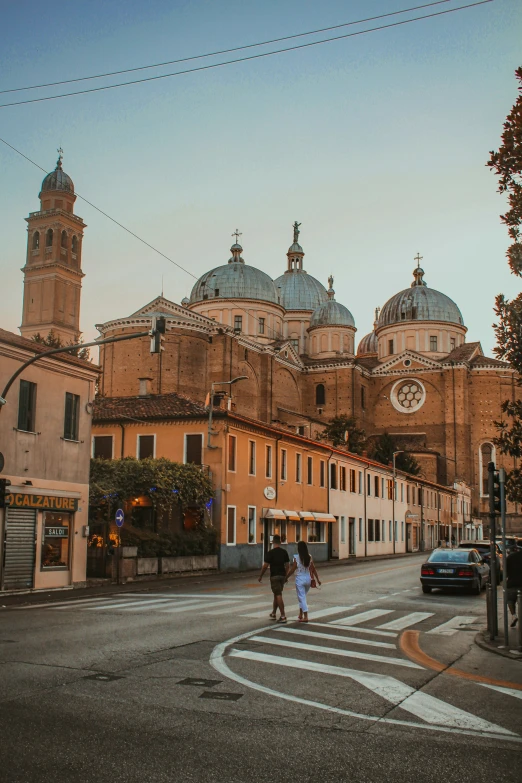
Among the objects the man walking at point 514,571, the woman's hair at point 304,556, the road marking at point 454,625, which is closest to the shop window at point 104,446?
the road marking at point 454,625

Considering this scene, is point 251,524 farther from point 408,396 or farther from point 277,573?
point 408,396

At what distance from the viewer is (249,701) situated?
7.81m

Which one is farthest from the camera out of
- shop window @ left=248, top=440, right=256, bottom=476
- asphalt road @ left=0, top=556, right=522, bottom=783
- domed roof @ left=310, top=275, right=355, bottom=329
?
domed roof @ left=310, top=275, right=355, bottom=329

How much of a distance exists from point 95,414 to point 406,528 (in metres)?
34.5

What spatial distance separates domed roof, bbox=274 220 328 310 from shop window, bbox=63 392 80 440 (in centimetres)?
8262

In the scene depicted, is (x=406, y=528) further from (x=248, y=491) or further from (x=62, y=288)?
(x=62, y=288)

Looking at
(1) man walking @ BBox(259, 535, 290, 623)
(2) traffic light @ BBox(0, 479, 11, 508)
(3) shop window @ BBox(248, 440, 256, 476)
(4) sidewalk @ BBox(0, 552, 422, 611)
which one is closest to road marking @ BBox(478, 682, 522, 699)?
(1) man walking @ BBox(259, 535, 290, 623)

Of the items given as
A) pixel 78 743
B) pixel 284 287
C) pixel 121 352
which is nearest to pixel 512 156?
pixel 78 743

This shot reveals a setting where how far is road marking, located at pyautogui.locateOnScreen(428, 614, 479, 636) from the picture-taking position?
14545 mm

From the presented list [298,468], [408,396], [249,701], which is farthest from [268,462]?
[408,396]

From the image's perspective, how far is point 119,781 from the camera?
5316 millimetres

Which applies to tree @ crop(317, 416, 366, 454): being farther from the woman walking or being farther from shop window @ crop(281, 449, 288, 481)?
the woman walking

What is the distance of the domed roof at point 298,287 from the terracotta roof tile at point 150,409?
69772 millimetres

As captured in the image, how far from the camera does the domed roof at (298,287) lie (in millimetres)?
107750
